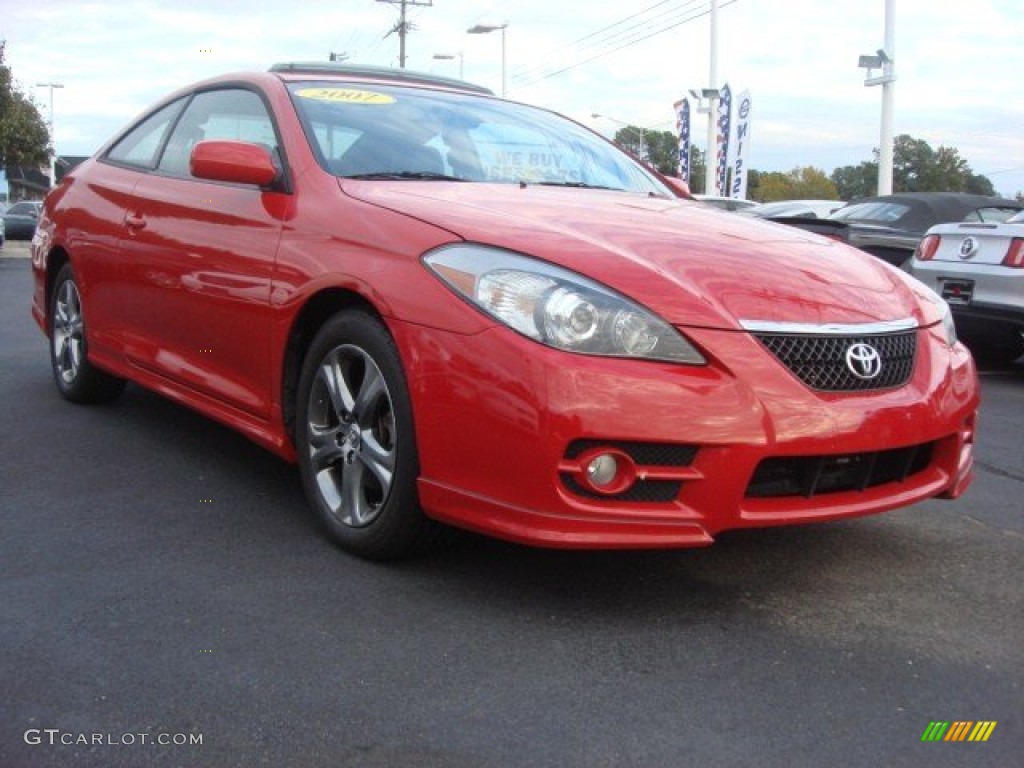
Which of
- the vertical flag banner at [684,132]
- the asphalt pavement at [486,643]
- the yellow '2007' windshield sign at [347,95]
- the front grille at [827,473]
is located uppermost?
the vertical flag banner at [684,132]

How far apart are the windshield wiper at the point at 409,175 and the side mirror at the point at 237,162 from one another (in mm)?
288

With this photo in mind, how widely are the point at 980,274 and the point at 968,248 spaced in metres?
0.25

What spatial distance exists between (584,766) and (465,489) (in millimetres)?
862

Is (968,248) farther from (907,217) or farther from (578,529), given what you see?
(578,529)

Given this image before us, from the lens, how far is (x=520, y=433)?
2764mm

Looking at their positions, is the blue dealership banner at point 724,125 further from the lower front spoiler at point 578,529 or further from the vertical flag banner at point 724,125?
the lower front spoiler at point 578,529

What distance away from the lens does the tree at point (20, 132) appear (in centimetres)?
3725

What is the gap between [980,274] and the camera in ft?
24.6

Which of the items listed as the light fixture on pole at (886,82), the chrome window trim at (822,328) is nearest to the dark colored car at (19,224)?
the light fixture on pole at (886,82)

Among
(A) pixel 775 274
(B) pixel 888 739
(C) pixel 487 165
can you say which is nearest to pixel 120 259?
(C) pixel 487 165

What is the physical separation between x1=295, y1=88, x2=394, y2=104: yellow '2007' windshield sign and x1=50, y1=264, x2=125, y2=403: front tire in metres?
1.78

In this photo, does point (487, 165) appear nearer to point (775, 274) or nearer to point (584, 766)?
point (775, 274)

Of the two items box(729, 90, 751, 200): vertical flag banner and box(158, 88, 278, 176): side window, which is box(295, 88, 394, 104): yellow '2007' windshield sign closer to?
box(158, 88, 278, 176): side window

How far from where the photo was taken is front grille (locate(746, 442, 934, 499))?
2908mm
